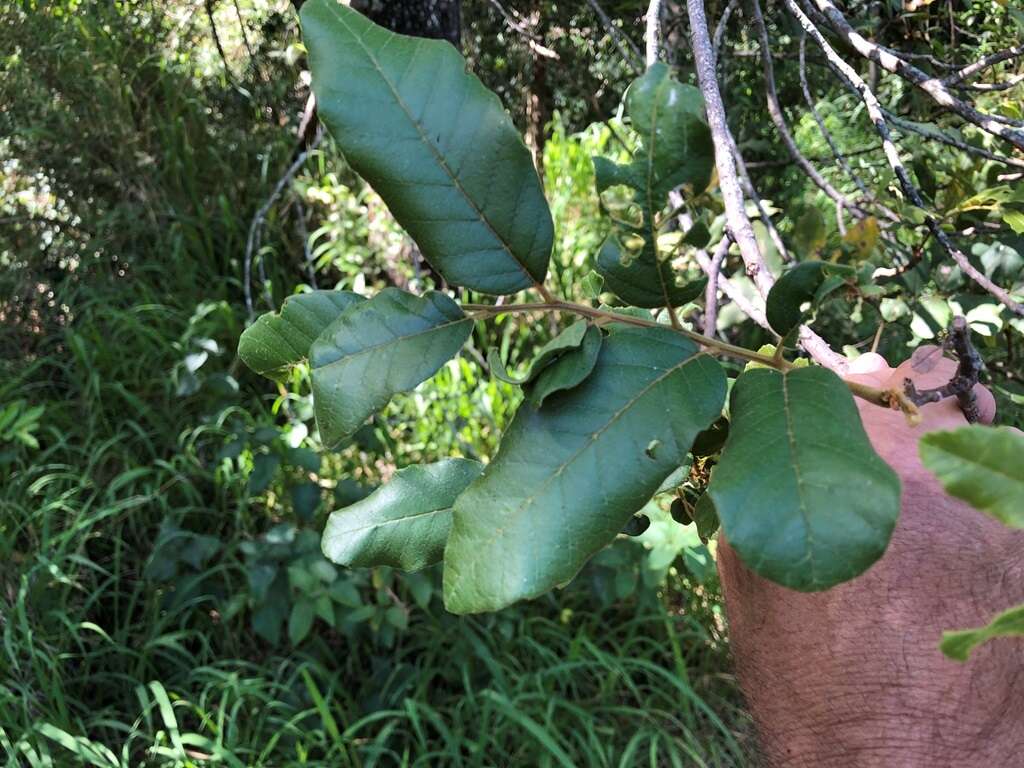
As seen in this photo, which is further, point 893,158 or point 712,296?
point 893,158

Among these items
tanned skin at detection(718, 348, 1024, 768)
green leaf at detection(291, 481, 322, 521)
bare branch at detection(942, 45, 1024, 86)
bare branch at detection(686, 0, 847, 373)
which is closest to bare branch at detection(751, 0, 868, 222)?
bare branch at detection(942, 45, 1024, 86)

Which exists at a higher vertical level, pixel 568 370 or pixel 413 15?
pixel 413 15

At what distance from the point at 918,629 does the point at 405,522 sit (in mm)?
350

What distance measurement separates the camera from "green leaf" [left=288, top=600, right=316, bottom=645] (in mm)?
1959

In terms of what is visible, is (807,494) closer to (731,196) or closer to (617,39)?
(731,196)

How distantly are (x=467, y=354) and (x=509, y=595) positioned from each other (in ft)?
7.96

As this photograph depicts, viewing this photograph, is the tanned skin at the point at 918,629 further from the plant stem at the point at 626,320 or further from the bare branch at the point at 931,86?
the bare branch at the point at 931,86

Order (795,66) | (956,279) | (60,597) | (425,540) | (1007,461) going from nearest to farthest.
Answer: (1007,461)
(425,540)
(956,279)
(795,66)
(60,597)

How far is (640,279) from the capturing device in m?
0.50

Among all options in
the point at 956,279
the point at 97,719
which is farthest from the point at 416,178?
the point at 97,719

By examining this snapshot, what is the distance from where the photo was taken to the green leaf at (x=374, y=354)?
48 cm

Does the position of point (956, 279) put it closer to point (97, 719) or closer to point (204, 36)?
point (97, 719)

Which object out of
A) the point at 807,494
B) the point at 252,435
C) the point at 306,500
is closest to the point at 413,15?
the point at 252,435

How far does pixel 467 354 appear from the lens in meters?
2.83
